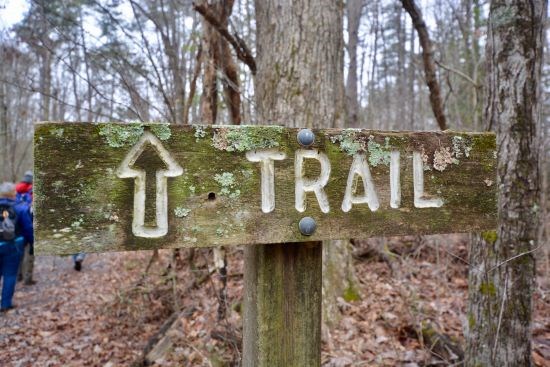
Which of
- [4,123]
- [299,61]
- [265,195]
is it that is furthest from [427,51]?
[4,123]

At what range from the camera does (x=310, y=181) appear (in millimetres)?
1073

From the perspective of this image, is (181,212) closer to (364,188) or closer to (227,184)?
(227,184)

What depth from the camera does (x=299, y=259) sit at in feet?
3.86

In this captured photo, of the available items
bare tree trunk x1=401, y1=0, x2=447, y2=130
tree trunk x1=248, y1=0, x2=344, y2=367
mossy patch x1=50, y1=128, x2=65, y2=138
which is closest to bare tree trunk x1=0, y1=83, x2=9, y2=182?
tree trunk x1=248, y1=0, x2=344, y2=367

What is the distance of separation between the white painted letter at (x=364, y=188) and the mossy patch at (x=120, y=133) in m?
0.61

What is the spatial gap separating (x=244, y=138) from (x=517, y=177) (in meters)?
1.91

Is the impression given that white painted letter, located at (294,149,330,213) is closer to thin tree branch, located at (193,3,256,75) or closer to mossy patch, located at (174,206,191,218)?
mossy patch, located at (174,206,191,218)

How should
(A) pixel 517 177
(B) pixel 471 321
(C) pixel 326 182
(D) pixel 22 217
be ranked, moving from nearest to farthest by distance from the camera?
(C) pixel 326 182
(A) pixel 517 177
(B) pixel 471 321
(D) pixel 22 217

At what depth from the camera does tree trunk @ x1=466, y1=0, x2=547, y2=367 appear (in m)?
2.16

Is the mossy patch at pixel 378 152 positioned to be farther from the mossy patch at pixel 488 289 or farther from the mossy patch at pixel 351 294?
the mossy patch at pixel 351 294

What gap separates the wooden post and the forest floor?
1.28 m

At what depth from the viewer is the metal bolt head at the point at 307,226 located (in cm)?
106

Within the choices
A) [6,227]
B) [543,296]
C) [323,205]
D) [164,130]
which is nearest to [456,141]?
[323,205]

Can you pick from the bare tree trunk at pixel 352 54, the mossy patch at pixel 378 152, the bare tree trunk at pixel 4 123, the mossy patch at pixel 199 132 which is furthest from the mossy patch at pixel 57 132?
the bare tree trunk at pixel 4 123
